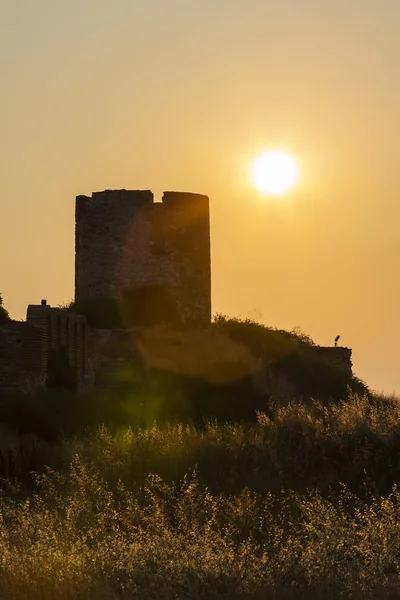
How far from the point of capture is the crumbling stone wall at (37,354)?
1233 inches

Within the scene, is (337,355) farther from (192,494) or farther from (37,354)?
(192,494)

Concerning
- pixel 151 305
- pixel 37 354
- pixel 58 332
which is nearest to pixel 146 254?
pixel 151 305

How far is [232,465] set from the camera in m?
19.5

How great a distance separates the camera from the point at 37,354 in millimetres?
31422

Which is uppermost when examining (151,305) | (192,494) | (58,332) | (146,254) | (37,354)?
(146,254)

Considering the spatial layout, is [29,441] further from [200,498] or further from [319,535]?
[319,535]

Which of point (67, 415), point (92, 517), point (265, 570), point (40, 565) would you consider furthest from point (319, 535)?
point (67, 415)

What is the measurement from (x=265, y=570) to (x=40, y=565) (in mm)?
2041

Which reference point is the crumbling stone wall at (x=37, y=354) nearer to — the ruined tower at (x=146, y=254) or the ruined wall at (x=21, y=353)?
the ruined wall at (x=21, y=353)

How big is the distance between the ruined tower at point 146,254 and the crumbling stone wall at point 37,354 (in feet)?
39.5

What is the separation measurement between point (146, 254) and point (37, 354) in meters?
16.2

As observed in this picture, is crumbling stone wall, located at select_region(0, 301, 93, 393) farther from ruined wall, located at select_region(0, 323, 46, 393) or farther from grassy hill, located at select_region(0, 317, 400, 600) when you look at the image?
grassy hill, located at select_region(0, 317, 400, 600)

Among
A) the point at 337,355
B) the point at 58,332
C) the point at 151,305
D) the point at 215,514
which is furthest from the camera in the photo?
the point at 337,355

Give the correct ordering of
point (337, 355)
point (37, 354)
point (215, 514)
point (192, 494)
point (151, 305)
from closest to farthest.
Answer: point (215, 514) < point (192, 494) < point (37, 354) < point (151, 305) < point (337, 355)
